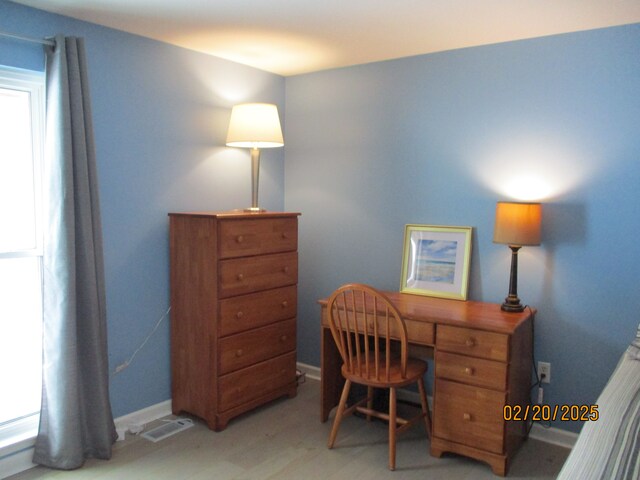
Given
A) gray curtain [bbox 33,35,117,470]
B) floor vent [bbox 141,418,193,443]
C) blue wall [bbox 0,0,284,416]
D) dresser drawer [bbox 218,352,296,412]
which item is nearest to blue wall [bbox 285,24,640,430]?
dresser drawer [bbox 218,352,296,412]

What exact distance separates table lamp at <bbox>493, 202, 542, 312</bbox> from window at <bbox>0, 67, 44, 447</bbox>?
2349 millimetres

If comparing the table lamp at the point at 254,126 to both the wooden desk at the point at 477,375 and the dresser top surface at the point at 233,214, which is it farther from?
the wooden desk at the point at 477,375

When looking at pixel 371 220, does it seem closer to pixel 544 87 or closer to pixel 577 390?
pixel 544 87

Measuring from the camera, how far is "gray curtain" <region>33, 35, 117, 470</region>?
7.90 feet

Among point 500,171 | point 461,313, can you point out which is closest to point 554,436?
point 461,313

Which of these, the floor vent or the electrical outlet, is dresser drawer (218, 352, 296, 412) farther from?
the electrical outlet

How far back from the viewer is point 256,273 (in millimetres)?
3053

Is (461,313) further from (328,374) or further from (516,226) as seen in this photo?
(328,374)

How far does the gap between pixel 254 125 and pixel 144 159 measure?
2.18ft

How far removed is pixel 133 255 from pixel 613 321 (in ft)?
8.47

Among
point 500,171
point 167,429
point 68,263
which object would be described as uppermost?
point 500,171

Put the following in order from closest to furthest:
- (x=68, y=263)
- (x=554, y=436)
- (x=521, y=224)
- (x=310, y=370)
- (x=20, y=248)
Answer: (x=68, y=263) < (x=20, y=248) < (x=521, y=224) < (x=554, y=436) < (x=310, y=370)

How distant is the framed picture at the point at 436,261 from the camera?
10.1ft

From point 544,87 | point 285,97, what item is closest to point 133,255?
point 285,97
